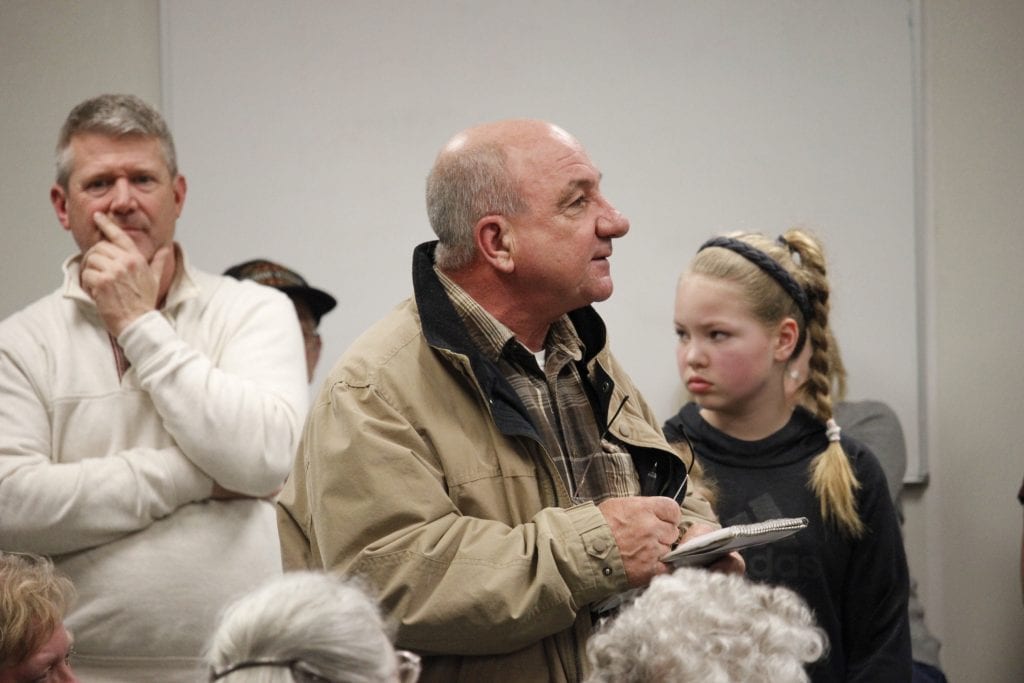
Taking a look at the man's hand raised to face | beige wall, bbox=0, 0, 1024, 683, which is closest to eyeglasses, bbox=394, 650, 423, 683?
the man's hand raised to face

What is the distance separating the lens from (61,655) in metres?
1.82

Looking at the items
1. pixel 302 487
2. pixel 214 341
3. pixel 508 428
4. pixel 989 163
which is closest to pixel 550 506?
pixel 508 428

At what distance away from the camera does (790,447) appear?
2652mm

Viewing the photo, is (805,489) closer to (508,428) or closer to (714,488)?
(714,488)

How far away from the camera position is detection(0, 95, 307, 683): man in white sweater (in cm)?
228

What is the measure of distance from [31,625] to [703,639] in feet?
3.18

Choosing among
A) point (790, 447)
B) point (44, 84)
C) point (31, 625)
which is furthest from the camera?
point (44, 84)

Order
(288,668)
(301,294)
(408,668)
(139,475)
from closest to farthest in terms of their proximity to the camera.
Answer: (288,668) < (408,668) < (139,475) < (301,294)

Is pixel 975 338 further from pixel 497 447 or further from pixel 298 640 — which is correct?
pixel 298 640

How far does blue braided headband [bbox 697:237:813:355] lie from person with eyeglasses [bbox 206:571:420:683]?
168cm

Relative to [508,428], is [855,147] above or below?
above

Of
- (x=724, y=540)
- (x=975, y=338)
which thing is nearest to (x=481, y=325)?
(x=724, y=540)

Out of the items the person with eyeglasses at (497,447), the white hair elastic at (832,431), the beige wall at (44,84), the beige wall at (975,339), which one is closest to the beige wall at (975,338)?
the beige wall at (975,339)

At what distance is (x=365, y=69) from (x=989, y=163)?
189 centimetres
